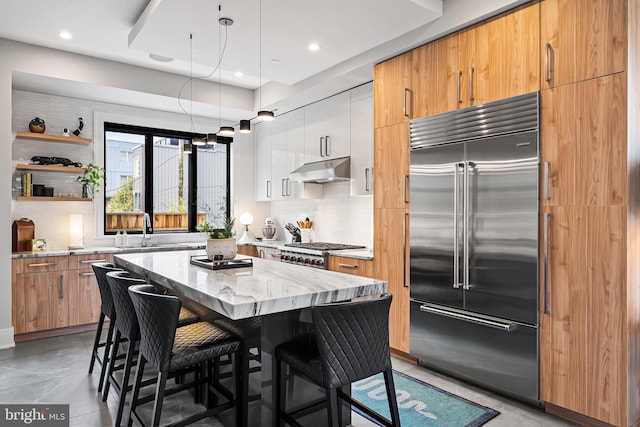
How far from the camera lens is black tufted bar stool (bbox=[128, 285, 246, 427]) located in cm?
193

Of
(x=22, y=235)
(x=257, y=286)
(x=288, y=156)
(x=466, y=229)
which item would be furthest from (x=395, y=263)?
(x=22, y=235)

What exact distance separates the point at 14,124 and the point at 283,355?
4.43 m

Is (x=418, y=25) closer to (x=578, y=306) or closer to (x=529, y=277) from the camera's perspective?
(x=529, y=277)

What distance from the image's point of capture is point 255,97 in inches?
223

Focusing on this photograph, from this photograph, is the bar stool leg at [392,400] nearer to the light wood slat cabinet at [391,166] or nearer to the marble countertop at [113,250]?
the light wood slat cabinet at [391,166]

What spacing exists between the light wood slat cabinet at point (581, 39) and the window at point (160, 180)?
13.6 ft

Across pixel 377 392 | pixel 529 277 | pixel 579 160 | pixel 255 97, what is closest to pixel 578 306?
pixel 529 277

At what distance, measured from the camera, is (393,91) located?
3.67m

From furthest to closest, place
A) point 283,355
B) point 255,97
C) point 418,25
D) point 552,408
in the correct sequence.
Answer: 1. point 255,97
2. point 418,25
3. point 552,408
4. point 283,355

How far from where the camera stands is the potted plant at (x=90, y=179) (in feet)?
16.1

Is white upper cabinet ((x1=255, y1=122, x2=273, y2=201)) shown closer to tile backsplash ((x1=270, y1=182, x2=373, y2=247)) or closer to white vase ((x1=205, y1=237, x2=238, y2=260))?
tile backsplash ((x1=270, y1=182, x2=373, y2=247))

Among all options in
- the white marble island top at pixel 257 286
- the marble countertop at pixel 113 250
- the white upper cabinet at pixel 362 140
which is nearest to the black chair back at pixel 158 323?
the white marble island top at pixel 257 286

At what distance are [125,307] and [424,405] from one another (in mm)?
2010
